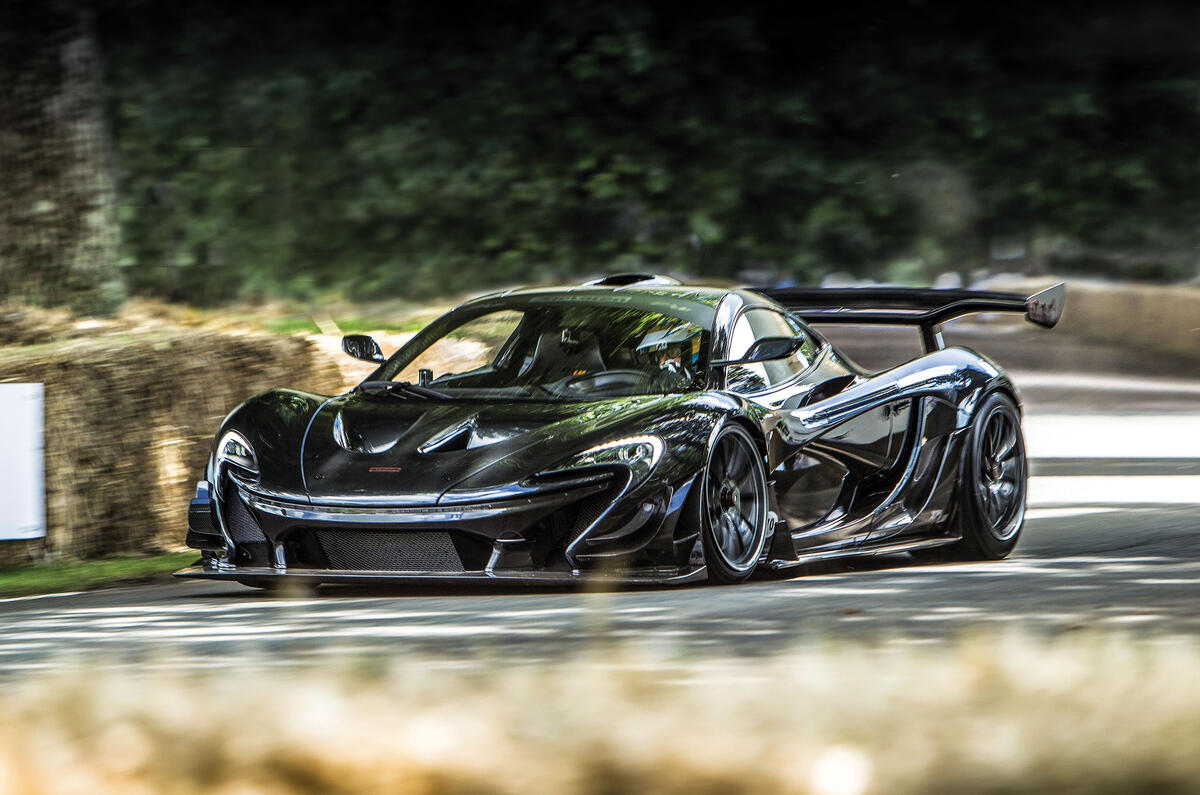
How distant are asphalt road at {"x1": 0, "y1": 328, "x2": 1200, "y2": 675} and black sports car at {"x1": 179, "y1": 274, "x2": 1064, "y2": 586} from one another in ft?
0.61

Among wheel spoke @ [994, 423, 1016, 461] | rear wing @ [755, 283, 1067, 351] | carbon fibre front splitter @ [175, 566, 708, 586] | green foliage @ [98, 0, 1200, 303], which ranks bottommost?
carbon fibre front splitter @ [175, 566, 708, 586]

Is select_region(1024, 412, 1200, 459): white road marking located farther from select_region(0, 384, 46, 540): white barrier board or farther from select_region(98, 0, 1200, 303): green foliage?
select_region(0, 384, 46, 540): white barrier board

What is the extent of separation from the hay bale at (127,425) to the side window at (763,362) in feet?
9.15

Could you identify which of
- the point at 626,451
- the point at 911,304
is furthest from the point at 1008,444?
the point at 626,451

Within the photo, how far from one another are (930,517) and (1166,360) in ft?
75.2

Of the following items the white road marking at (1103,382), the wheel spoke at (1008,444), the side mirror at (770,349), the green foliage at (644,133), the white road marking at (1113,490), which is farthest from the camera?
the white road marking at (1103,382)

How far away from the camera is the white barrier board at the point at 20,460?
9672 mm

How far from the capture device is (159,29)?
69.2ft

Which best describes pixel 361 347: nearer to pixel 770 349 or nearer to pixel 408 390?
pixel 408 390

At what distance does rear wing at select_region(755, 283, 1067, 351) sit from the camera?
10039mm

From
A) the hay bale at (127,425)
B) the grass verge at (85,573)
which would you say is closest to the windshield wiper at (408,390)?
the grass verge at (85,573)

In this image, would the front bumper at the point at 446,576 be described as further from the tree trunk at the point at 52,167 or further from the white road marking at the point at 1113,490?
the white road marking at the point at 1113,490

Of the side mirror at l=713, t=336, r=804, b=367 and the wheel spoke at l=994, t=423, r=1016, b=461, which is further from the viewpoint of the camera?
the wheel spoke at l=994, t=423, r=1016, b=461

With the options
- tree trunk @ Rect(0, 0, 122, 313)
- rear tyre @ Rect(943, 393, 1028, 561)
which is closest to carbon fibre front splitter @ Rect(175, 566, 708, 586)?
rear tyre @ Rect(943, 393, 1028, 561)
